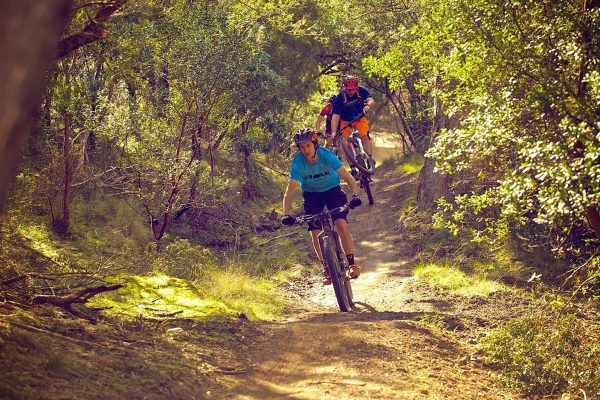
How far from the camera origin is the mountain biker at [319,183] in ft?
28.1

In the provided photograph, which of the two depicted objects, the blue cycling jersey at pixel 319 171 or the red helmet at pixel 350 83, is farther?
the red helmet at pixel 350 83

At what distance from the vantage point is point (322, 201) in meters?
8.86

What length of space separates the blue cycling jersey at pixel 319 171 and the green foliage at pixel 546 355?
2778mm

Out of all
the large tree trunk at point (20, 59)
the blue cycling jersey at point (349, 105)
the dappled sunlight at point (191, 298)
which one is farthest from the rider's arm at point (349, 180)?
the large tree trunk at point (20, 59)

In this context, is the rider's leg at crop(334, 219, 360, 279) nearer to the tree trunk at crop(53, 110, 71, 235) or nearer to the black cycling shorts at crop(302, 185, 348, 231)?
the black cycling shorts at crop(302, 185, 348, 231)

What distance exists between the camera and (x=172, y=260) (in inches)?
414

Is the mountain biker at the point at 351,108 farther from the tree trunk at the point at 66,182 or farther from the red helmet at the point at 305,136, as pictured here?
the tree trunk at the point at 66,182

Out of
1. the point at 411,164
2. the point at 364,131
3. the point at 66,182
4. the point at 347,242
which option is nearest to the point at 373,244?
the point at 364,131

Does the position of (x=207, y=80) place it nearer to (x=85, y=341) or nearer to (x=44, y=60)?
(x=85, y=341)

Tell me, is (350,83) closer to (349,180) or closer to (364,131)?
(364,131)

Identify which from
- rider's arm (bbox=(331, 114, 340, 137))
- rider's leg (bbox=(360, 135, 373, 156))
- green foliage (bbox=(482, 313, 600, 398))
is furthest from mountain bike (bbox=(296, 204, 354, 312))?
rider's leg (bbox=(360, 135, 373, 156))

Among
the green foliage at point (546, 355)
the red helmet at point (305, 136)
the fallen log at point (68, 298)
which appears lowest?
the green foliage at point (546, 355)

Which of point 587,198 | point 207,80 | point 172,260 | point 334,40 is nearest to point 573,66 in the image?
point 587,198

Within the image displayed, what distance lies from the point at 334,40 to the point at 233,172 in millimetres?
8027
